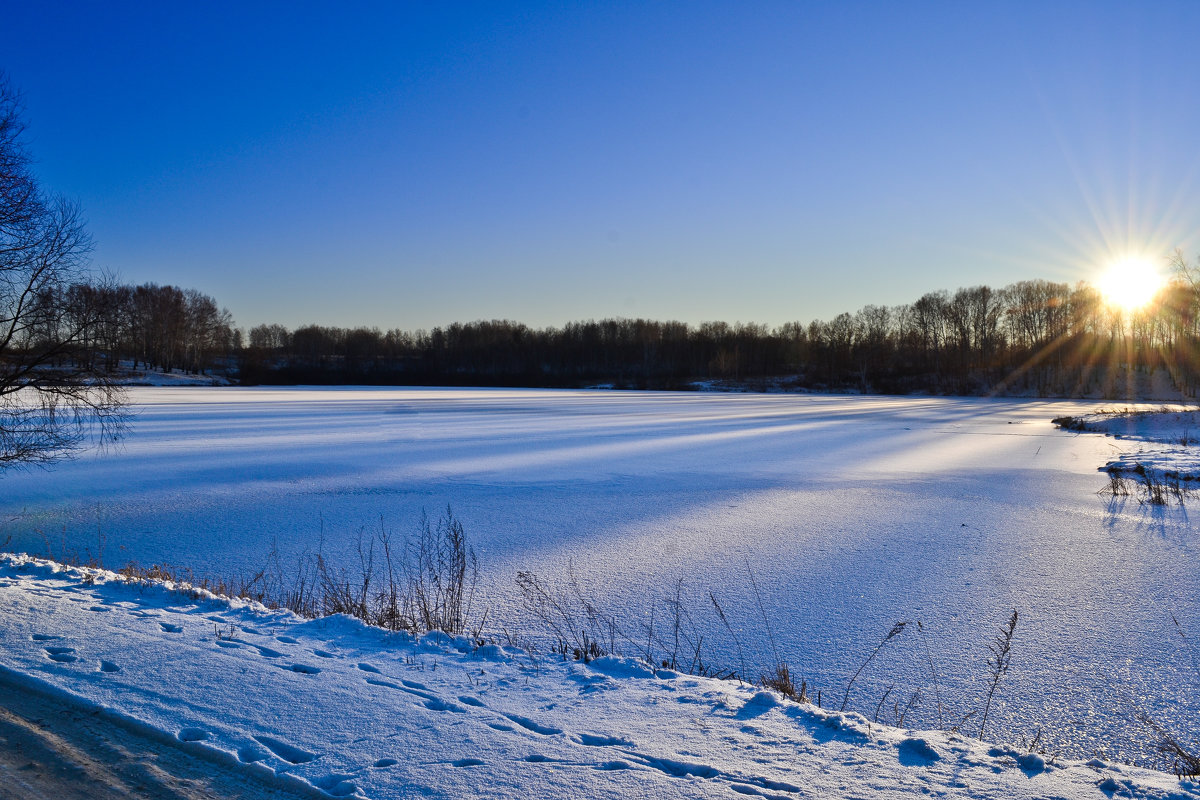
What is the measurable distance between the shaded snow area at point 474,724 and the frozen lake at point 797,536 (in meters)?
0.86

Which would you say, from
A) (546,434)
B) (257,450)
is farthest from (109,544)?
(546,434)

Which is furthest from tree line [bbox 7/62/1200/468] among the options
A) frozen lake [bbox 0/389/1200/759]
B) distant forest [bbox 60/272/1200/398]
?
frozen lake [bbox 0/389/1200/759]

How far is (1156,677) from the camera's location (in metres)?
4.20

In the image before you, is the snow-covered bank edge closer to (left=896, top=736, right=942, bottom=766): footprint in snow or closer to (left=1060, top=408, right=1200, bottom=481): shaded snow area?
(left=1060, top=408, right=1200, bottom=481): shaded snow area

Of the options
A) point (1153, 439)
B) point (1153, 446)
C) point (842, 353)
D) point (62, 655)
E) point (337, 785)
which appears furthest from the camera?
point (842, 353)

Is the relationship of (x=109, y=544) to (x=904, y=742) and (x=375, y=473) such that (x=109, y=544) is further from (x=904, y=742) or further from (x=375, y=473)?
(x=904, y=742)

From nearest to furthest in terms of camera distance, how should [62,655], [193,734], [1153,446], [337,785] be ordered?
[337,785]
[193,734]
[62,655]
[1153,446]

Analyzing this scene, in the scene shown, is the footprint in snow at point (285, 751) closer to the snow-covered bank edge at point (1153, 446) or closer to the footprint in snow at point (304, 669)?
the footprint in snow at point (304, 669)

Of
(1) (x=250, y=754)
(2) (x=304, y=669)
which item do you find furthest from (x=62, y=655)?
(1) (x=250, y=754)

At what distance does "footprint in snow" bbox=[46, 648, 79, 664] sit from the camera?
340 centimetres

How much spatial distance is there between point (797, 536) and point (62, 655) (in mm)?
6382

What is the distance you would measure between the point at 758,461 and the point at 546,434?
6.58m

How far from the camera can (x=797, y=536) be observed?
25.0 feet

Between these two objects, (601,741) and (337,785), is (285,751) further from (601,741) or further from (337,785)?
(601,741)
